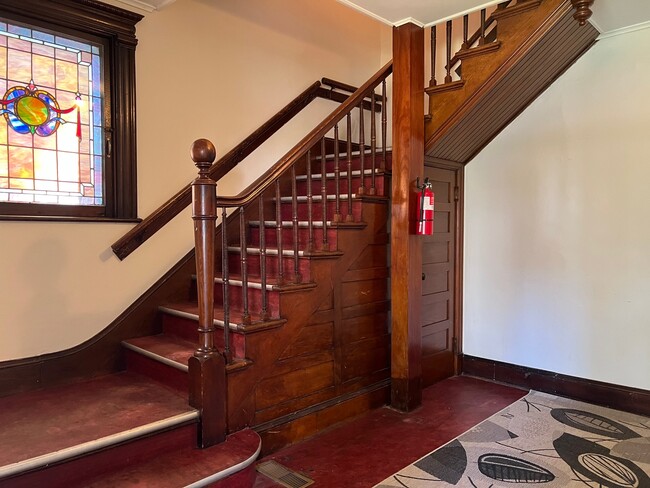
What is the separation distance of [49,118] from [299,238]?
1.63m

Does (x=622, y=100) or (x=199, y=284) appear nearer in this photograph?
(x=199, y=284)

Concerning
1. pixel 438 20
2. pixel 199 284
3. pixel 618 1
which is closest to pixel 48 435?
pixel 199 284

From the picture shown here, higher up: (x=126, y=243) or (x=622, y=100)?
(x=622, y=100)

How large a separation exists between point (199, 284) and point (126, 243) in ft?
2.99

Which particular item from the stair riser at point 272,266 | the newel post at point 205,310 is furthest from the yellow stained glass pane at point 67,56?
the stair riser at point 272,266

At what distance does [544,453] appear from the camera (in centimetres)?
249

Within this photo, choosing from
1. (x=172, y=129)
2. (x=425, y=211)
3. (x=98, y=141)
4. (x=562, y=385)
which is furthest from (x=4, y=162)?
(x=562, y=385)

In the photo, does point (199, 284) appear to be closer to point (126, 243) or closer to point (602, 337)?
point (126, 243)

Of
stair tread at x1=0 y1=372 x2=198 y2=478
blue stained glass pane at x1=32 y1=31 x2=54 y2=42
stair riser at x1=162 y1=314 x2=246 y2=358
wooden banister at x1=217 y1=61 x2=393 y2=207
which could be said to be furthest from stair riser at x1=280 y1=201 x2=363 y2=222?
blue stained glass pane at x1=32 y1=31 x2=54 y2=42

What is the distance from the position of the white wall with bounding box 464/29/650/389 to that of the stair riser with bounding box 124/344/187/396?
241cm

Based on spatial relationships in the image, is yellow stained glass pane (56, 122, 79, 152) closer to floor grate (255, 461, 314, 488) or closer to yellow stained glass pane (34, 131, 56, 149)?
yellow stained glass pane (34, 131, 56, 149)

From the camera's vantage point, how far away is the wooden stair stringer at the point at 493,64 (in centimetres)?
265

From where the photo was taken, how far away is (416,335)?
3.12m

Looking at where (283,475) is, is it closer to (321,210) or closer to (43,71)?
(321,210)
